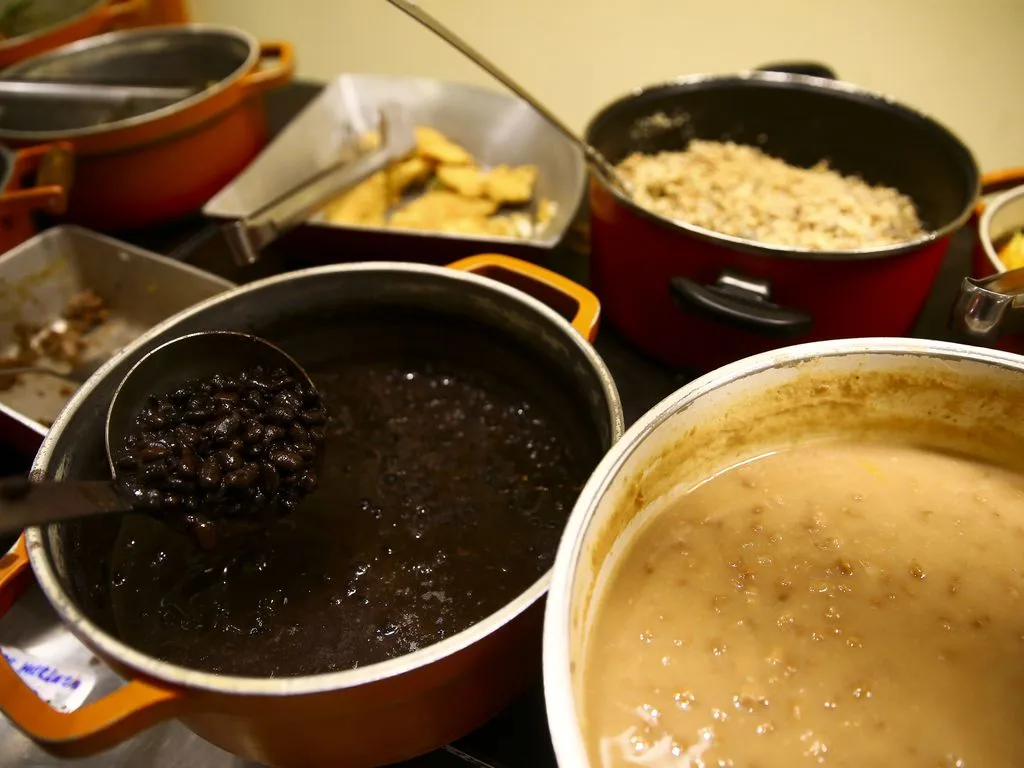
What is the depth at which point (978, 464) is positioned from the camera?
75 centimetres

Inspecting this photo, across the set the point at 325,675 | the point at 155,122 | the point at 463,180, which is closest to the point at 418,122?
the point at 463,180

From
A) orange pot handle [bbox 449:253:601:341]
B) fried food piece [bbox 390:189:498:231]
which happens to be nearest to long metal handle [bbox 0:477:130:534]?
orange pot handle [bbox 449:253:601:341]

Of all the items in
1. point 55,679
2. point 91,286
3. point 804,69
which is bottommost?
point 55,679

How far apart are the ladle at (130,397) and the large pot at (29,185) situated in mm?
634

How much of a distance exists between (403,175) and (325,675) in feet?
4.05

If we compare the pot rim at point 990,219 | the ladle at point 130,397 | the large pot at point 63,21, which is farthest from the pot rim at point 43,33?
the pot rim at point 990,219

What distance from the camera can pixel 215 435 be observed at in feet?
2.62

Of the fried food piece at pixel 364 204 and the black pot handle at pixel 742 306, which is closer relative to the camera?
the black pot handle at pixel 742 306

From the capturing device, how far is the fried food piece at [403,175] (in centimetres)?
160

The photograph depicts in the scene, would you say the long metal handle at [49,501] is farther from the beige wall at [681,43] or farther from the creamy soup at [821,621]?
the beige wall at [681,43]

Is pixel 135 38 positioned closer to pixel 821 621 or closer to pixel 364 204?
pixel 364 204

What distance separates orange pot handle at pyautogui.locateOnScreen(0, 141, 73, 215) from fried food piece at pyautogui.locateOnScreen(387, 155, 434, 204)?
61 cm

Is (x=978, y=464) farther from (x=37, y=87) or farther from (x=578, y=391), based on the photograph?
(x=37, y=87)

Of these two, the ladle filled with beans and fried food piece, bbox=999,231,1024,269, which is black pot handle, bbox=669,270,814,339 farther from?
the ladle filled with beans
